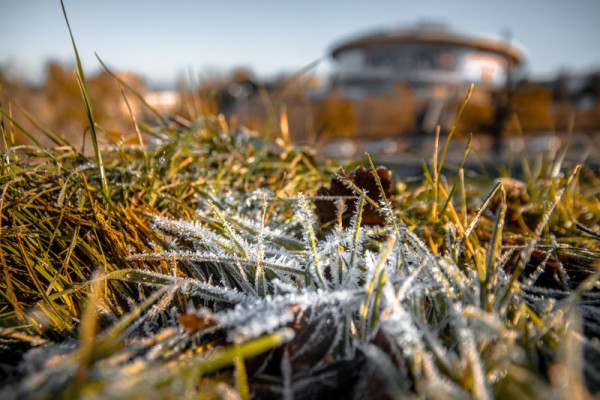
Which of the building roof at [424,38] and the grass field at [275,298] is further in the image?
the building roof at [424,38]

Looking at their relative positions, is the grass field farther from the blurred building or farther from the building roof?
the building roof

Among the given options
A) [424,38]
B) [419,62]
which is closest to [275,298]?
[419,62]

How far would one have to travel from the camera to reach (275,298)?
49 centimetres

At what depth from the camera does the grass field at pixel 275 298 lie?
1.25 feet

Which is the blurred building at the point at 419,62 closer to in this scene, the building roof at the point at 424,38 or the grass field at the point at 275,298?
the building roof at the point at 424,38

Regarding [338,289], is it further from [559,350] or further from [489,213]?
[489,213]

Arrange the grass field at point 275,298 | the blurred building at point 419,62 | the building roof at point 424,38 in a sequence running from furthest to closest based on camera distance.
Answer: the blurred building at point 419,62 < the building roof at point 424,38 < the grass field at point 275,298

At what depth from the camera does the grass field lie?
38cm

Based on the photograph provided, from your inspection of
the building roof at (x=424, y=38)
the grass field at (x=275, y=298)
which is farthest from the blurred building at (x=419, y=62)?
the grass field at (x=275, y=298)

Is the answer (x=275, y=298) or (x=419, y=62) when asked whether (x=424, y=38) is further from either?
(x=275, y=298)

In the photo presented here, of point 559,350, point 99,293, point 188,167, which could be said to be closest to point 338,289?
point 559,350

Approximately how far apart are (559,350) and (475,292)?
0.41 ft

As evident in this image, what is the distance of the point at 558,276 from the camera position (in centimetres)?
73

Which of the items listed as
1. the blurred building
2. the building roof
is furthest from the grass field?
the building roof
